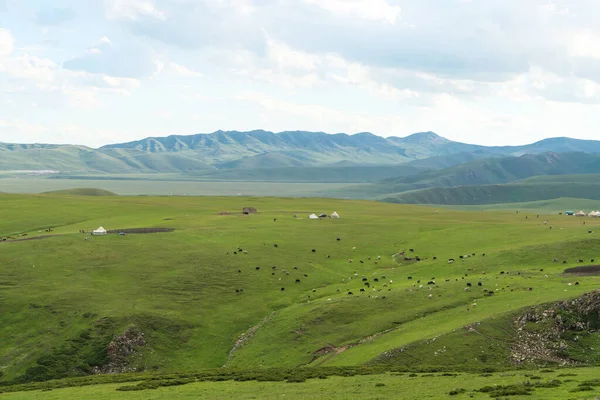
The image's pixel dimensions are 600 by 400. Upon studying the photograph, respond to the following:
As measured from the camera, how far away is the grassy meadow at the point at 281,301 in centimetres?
5866

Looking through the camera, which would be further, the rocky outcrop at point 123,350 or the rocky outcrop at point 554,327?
the rocky outcrop at point 123,350

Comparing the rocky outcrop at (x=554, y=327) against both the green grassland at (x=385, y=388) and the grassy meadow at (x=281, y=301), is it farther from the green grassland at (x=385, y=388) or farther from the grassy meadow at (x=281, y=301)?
the green grassland at (x=385, y=388)

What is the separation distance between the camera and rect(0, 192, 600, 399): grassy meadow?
2309 inches

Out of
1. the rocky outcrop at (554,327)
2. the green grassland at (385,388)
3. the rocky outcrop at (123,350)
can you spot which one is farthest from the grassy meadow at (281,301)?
the rocky outcrop at (554,327)

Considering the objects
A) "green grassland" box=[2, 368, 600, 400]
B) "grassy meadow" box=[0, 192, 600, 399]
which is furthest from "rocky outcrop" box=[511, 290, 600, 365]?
"green grassland" box=[2, 368, 600, 400]

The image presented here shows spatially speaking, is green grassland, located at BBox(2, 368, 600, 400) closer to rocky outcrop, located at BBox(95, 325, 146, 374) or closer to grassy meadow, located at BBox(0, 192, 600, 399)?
grassy meadow, located at BBox(0, 192, 600, 399)

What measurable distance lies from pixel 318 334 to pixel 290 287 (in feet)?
76.7

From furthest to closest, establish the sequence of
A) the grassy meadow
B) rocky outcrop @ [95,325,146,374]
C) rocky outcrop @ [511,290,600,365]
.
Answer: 1. rocky outcrop @ [95,325,146,374]
2. rocky outcrop @ [511,290,600,365]
3. the grassy meadow

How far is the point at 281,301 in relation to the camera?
8781 centimetres

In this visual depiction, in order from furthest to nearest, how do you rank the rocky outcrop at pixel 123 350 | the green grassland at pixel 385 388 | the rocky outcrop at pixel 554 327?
1. the rocky outcrop at pixel 123 350
2. the rocky outcrop at pixel 554 327
3. the green grassland at pixel 385 388

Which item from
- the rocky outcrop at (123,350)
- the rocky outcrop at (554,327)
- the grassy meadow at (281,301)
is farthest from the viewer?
the rocky outcrop at (123,350)

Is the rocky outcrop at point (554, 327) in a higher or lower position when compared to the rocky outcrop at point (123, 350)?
higher

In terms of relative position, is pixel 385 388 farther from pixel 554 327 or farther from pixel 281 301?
pixel 281 301

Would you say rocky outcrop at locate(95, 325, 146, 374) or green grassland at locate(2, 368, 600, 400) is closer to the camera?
green grassland at locate(2, 368, 600, 400)
